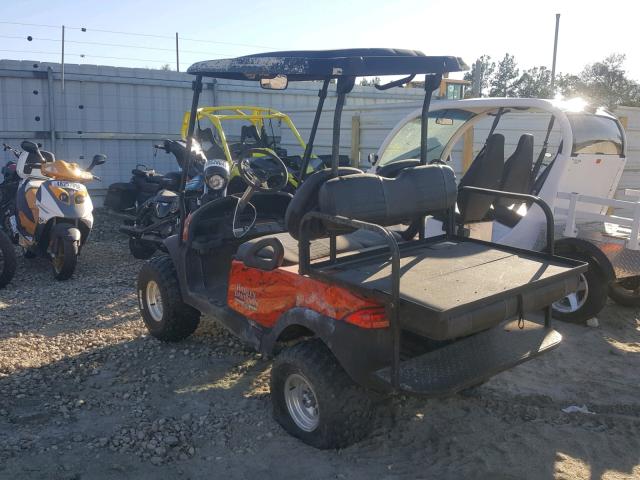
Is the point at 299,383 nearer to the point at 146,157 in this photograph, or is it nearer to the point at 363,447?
the point at 363,447

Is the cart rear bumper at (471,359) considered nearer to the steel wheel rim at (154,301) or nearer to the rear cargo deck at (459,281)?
the rear cargo deck at (459,281)

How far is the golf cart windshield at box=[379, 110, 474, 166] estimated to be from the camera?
237 inches

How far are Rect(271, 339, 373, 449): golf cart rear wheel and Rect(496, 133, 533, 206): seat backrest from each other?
3076 millimetres

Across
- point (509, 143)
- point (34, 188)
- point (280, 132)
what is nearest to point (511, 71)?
point (280, 132)

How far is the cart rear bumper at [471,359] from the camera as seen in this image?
2.60m

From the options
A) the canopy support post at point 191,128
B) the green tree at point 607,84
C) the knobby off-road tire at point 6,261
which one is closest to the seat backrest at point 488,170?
the canopy support post at point 191,128

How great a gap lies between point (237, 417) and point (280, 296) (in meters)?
0.73

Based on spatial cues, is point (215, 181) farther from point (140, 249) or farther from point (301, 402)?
point (140, 249)

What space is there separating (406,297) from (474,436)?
40.3 inches

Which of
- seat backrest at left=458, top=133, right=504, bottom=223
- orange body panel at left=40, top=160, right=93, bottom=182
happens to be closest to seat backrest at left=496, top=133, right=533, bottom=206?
seat backrest at left=458, top=133, right=504, bottom=223

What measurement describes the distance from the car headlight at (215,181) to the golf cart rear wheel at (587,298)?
2.88 m

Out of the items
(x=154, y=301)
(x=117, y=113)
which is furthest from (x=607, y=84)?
(x=154, y=301)

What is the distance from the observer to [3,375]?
3.72 metres

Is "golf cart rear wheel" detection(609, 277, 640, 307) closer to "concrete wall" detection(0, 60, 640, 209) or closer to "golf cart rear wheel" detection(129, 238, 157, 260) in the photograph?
"concrete wall" detection(0, 60, 640, 209)
